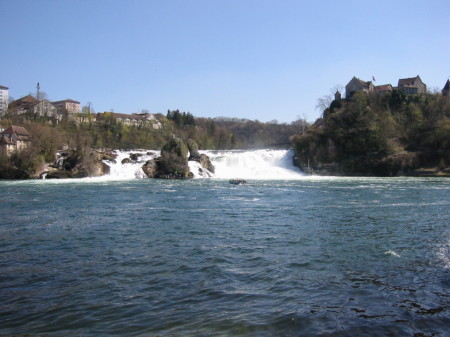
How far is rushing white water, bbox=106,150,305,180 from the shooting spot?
50.2 metres

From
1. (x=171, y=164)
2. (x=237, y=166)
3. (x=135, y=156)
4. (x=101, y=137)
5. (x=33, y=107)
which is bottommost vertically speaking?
(x=237, y=166)

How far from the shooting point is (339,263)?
37.0 feet

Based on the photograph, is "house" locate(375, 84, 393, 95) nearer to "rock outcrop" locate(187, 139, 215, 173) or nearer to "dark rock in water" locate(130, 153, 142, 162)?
"rock outcrop" locate(187, 139, 215, 173)

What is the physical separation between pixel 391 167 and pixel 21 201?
48267mm

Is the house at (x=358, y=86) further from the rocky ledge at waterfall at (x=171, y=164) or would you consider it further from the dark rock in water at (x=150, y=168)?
the dark rock in water at (x=150, y=168)

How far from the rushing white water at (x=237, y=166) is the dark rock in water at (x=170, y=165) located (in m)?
1.30

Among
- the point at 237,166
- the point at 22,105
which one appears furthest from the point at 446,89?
the point at 22,105

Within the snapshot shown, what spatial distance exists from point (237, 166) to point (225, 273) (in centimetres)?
4560

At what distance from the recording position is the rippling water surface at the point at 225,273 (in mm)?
7379

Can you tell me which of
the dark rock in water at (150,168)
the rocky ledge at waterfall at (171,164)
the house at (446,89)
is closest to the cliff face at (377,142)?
the house at (446,89)

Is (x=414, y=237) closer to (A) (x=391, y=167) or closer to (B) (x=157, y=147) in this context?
(A) (x=391, y=167)

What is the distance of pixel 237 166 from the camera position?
55.8 meters

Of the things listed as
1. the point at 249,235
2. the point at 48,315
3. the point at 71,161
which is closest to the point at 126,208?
the point at 249,235

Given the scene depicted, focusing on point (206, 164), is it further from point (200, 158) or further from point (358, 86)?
point (358, 86)
